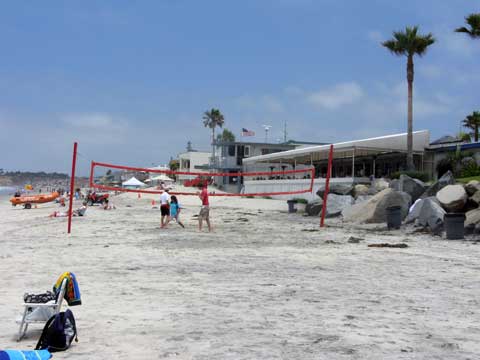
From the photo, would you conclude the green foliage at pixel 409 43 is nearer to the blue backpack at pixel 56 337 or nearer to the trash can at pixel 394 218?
the trash can at pixel 394 218

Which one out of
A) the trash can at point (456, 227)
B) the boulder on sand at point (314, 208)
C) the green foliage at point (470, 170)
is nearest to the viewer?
the trash can at point (456, 227)

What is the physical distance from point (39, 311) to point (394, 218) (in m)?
12.9

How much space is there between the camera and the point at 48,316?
14.1 ft

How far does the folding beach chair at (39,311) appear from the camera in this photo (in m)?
4.17

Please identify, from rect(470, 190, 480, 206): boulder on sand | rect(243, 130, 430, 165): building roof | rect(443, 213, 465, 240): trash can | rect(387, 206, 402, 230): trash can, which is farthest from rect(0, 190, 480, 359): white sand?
rect(243, 130, 430, 165): building roof

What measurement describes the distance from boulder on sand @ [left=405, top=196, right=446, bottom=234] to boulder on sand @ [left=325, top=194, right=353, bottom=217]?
406 cm

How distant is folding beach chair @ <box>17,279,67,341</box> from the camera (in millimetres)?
4168

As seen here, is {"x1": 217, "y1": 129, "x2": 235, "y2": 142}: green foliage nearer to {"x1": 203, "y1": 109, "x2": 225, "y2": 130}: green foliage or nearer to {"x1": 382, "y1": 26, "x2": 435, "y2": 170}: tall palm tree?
{"x1": 203, "y1": 109, "x2": 225, "y2": 130}: green foliage

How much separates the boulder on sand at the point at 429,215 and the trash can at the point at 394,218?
1.65ft

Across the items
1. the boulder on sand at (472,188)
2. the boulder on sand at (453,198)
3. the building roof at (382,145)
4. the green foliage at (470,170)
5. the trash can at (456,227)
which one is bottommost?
the trash can at (456,227)

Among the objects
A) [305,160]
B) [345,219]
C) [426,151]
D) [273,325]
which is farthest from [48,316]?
[305,160]

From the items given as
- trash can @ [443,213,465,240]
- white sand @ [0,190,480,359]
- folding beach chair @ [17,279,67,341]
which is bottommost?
white sand @ [0,190,480,359]

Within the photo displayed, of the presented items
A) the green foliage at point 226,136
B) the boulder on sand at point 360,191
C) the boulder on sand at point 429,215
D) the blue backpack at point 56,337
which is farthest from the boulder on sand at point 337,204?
the green foliage at point 226,136

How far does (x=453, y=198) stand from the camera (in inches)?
564
